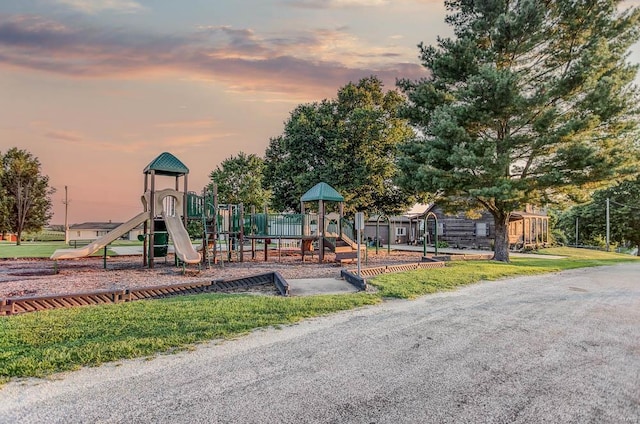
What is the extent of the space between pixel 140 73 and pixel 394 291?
A: 12465 millimetres

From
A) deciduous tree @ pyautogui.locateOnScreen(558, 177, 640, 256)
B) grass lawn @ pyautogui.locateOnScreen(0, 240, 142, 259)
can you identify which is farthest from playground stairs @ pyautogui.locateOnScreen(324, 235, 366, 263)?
deciduous tree @ pyautogui.locateOnScreen(558, 177, 640, 256)

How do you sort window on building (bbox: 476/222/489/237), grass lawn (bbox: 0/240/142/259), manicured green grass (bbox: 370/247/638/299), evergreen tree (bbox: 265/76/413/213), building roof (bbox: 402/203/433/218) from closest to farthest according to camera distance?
manicured green grass (bbox: 370/247/638/299) < grass lawn (bbox: 0/240/142/259) < evergreen tree (bbox: 265/76/413/213) < window on building (bbox: 476/222/489/237) < building roof (bbox: 402/203/433/218)

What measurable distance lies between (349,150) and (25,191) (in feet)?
128

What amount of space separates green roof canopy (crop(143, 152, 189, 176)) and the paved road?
10977 millimetres

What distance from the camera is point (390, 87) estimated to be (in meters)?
27.9

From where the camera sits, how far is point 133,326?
5.91 meters

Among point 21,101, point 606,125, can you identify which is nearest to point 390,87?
point 606,125

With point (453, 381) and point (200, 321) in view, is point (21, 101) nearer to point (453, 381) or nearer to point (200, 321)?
point (200, 321)

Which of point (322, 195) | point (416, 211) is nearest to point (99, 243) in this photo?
point (322, 195)

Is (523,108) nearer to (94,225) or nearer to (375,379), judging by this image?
(375,379)

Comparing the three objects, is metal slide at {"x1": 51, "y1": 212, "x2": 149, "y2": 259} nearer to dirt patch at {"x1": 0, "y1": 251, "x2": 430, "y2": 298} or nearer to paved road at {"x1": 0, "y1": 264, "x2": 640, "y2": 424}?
dirt patch at {"x1": 0, "y1": 251, "x2": 430, "y2": 298}

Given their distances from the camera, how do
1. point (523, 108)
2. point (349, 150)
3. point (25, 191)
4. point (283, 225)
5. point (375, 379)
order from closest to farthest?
point (375, 379)
point (523, 108)
point (283, 225)
point (349, 150)
point (25, 191)

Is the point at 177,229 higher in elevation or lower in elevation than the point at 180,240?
higher

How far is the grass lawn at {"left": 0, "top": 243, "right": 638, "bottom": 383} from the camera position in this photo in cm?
453
